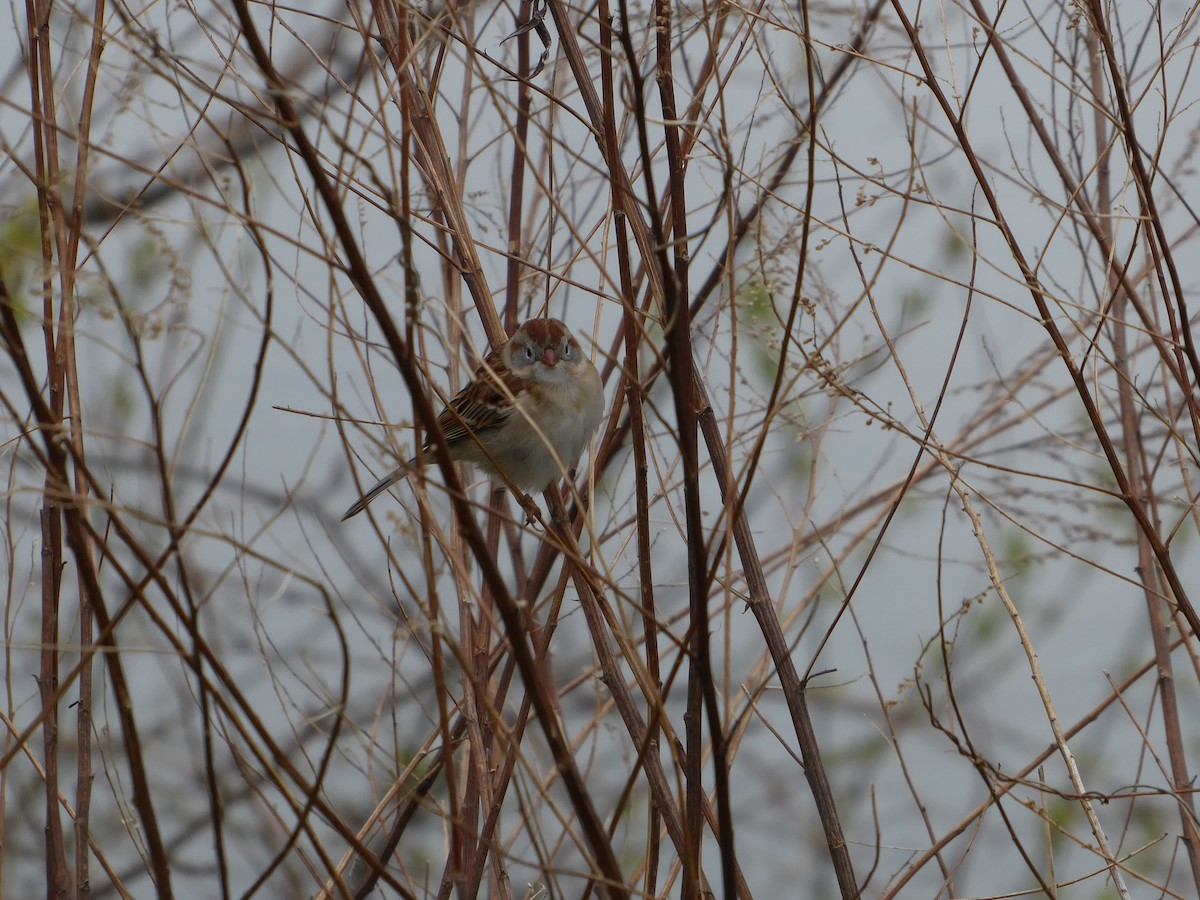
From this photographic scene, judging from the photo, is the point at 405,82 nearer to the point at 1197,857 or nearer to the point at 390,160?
the point at 390,160

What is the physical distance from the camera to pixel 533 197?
2.32m

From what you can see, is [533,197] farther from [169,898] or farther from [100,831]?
[100,831]

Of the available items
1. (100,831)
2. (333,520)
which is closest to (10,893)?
(100,831)

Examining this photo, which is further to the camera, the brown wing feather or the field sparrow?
the brown wing feather

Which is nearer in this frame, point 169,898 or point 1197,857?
point 169,898

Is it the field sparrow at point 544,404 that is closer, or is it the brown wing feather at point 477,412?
the field sparrow at point 544,404

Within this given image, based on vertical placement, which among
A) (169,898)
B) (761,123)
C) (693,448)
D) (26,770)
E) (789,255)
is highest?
(761,123)

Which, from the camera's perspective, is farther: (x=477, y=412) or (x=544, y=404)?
(x=477, y=412)

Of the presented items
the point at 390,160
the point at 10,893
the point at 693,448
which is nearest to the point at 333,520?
the point at 10,893

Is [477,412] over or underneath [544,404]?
over

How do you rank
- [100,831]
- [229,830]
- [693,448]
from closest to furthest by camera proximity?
[693,448]
[229,830]
[100,831]

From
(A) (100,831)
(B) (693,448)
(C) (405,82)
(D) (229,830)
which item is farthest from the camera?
(A) (100,831)

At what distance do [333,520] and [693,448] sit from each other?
7.53 ft

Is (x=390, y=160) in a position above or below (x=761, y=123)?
below
